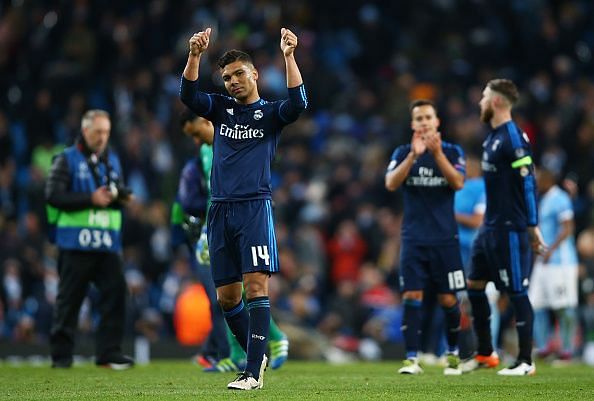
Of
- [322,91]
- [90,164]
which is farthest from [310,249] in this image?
[90,164]

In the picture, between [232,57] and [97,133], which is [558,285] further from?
[232,57]

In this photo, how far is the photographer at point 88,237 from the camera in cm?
1263

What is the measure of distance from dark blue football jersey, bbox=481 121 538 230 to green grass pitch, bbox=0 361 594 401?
146cm

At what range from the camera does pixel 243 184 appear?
366 inches

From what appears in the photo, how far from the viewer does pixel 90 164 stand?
1297cm

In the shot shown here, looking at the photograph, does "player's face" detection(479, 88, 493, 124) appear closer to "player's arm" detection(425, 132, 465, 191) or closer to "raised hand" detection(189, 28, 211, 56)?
"player's arm" detection(425, 132, 465, 191)

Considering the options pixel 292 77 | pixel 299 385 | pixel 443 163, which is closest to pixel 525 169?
pixel 443 163

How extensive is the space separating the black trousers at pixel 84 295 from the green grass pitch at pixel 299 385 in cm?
45

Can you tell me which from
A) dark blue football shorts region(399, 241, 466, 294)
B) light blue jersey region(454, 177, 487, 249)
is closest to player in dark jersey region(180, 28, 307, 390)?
dark blue football shorts region(399, 241, 466, 294)

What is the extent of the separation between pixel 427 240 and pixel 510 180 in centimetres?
96

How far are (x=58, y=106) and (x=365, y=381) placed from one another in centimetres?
1341

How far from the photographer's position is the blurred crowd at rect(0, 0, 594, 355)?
19.0 metres

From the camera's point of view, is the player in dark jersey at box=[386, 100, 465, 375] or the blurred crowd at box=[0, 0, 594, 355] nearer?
the player in dark jersey at box=[386, 100, 465, 375]


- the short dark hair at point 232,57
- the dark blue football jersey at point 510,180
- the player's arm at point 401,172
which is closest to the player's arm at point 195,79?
the short dark hair at point 232,57
